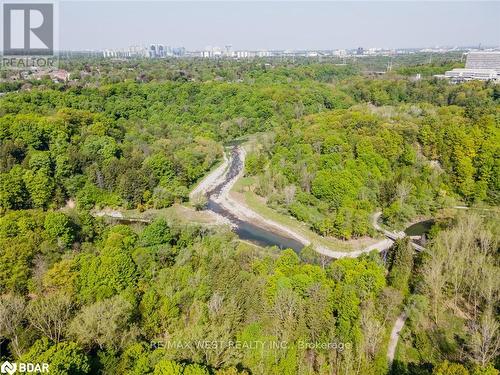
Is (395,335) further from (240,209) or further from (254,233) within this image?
(240,209)

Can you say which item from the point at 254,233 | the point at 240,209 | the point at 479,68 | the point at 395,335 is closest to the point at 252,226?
the point at 254,233

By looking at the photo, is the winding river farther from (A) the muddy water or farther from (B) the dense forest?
(B) the dense forest

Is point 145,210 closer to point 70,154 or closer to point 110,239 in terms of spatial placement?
point 70,154

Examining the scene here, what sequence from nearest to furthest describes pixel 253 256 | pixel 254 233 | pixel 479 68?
pixel 253 256
pixel 254 233
pixel 479 68

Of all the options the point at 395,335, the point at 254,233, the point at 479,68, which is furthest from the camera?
the point at 479,68

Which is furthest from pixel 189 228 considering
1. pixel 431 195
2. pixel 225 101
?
pixel 225 101

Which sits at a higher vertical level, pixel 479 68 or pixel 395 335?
pixel 479 68

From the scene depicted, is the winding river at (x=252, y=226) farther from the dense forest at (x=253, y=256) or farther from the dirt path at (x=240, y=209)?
the dense forest at (x=253, y=256)
